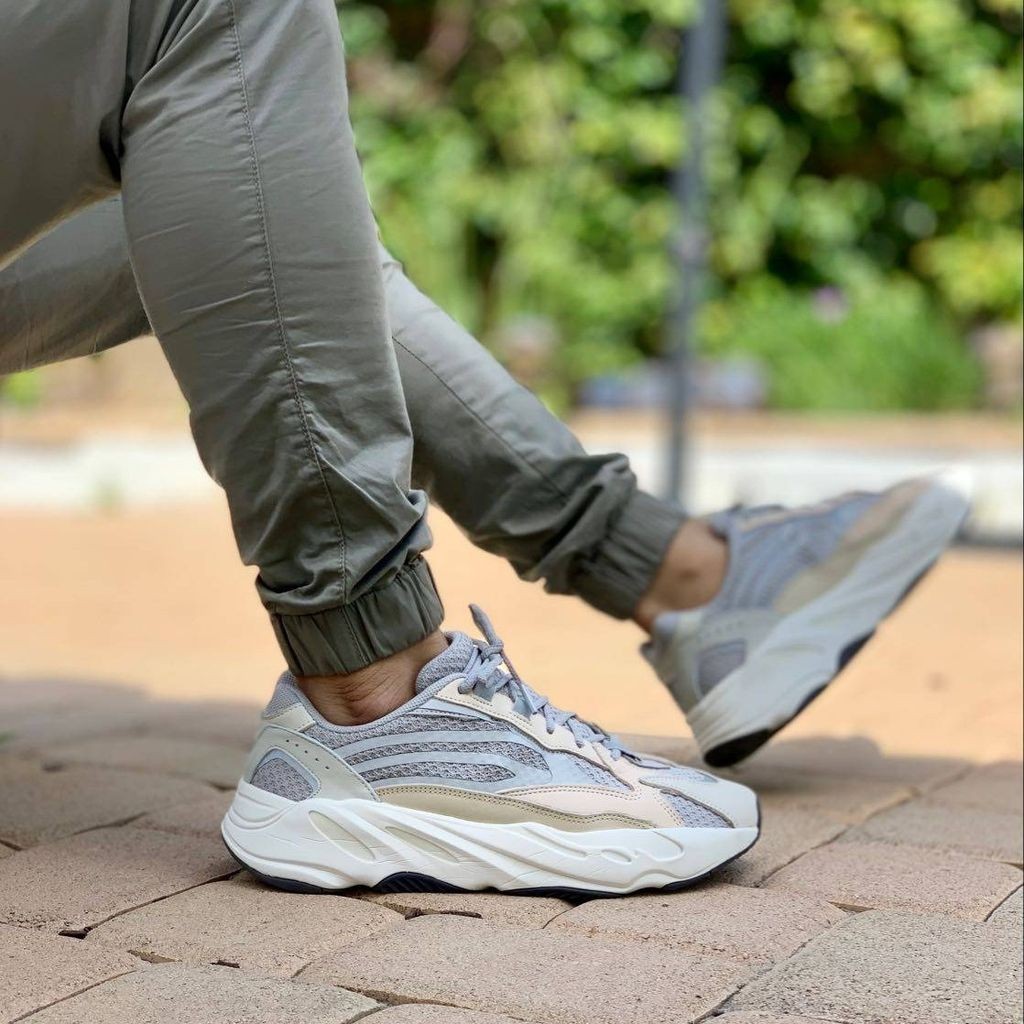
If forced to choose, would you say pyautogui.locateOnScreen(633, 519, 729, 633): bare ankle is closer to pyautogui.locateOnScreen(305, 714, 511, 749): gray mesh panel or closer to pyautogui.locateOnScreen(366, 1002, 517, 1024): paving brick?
pyautogui.locateOnScreen(305, 714, 511, 749): gray mesh panel

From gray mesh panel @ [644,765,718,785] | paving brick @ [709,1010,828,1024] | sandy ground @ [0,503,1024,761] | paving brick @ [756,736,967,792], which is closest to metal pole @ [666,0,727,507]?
sandy ground @ [0,503,1024,761]

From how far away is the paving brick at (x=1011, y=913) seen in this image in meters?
1.19

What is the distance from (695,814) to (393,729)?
0.26 m

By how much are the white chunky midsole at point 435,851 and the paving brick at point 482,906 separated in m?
0.01

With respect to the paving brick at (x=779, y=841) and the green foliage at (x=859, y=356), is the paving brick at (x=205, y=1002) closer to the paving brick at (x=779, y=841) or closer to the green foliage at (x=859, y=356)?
the paving brick at (x=779, y=841)

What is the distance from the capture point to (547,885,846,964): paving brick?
111 centimetres

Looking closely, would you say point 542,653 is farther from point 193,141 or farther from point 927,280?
point 927,280

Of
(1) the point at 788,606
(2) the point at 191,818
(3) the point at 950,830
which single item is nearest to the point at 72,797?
(2) the point at 191,818

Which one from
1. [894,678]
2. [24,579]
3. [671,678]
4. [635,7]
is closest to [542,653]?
[894,678]

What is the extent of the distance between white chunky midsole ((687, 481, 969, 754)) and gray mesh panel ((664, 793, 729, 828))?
288 mm

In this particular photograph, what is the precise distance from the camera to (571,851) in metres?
1.22

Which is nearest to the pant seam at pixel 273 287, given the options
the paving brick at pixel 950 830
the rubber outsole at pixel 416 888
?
the rubber outsole at pixel 416 888

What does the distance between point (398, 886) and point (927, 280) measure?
7414 millimetres

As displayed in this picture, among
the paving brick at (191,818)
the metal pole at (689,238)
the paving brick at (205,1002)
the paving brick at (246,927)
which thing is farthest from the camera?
the metal pole at (689,238)
